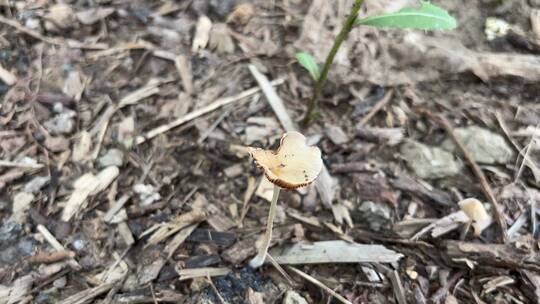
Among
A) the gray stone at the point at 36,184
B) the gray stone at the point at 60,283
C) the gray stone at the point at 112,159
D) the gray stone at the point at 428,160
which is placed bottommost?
the gray stone at the point at 60,283

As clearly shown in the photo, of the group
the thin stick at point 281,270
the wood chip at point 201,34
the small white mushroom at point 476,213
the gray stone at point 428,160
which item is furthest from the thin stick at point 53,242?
the small white mushroom at point 476,213

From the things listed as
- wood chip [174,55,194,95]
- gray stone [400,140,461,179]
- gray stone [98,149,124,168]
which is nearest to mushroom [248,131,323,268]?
gray stone [400,140,461,179]

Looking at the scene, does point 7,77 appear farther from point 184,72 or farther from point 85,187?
point 184,72

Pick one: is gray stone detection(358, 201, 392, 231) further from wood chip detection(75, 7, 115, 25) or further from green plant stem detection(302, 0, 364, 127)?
wood chip detection(75, 7, 115, 25)

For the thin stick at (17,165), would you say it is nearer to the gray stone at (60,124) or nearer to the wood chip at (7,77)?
the gray stone at (60,124)

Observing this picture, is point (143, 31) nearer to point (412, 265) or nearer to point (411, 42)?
point (411, 42)

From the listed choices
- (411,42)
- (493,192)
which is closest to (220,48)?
(411,42)
